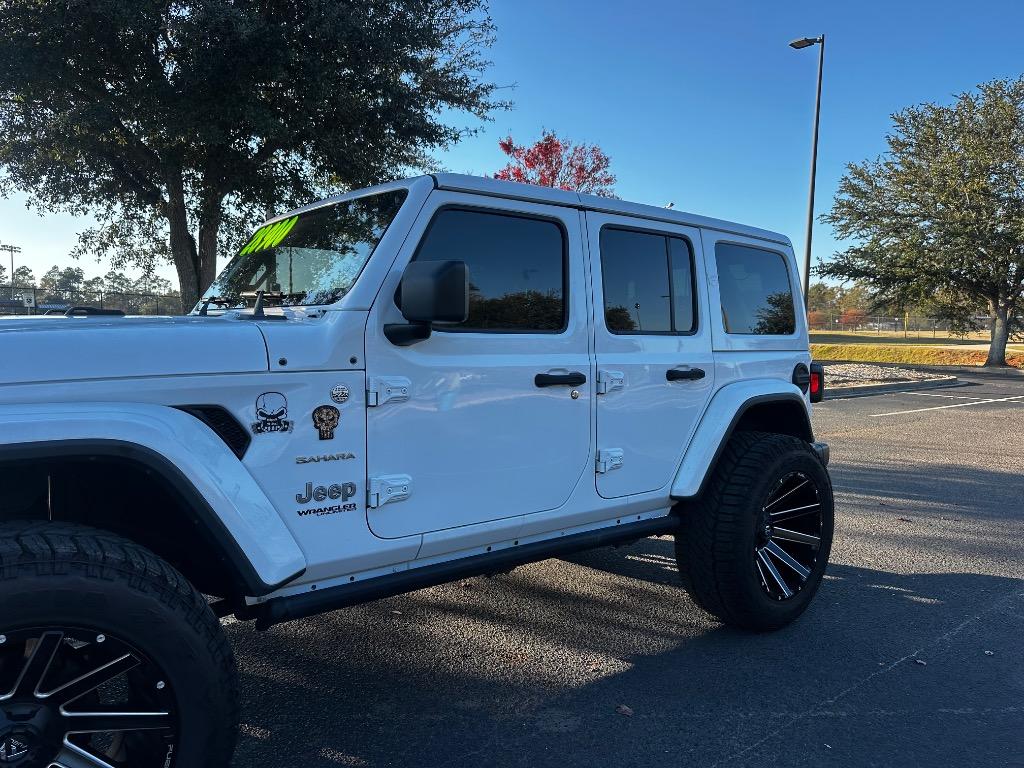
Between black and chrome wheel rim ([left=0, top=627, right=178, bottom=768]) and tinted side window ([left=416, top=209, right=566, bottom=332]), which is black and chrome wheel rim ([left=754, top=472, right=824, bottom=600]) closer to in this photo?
tinted side window ([left=416, top=209, right=566, bottom=332])

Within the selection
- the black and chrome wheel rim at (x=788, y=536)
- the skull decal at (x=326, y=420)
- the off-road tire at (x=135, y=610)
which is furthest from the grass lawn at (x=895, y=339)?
the off-road tire at (x=135, y=610)

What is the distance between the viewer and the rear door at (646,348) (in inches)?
126

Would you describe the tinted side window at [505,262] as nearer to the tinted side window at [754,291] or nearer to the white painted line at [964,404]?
the tinted side window at [754,291]

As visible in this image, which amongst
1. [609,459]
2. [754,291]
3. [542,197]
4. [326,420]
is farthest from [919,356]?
[326,420]

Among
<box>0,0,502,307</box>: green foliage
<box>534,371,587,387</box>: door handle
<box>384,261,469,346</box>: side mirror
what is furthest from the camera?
<box>0,0,502,307</box>: green foliage

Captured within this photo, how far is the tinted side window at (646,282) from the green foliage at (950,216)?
25532 millimetres

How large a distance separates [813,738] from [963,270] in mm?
27902

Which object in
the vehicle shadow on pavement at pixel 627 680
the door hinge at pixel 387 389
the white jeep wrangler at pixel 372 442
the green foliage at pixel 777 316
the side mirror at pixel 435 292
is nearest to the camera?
the white jeep wrangler at pixel 372 442

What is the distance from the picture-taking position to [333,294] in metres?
A: 2.68

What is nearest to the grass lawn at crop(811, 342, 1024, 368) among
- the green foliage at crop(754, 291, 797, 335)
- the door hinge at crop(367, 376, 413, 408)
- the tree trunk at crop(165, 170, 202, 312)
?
the tree trunk at crop(165, 170, 202, 312)

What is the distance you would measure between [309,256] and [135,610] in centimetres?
155

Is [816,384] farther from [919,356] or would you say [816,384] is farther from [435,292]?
[919,356]

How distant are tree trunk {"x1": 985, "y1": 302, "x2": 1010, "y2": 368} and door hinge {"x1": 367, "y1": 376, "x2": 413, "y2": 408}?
29044 mm

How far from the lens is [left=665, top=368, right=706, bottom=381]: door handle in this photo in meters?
3.40
